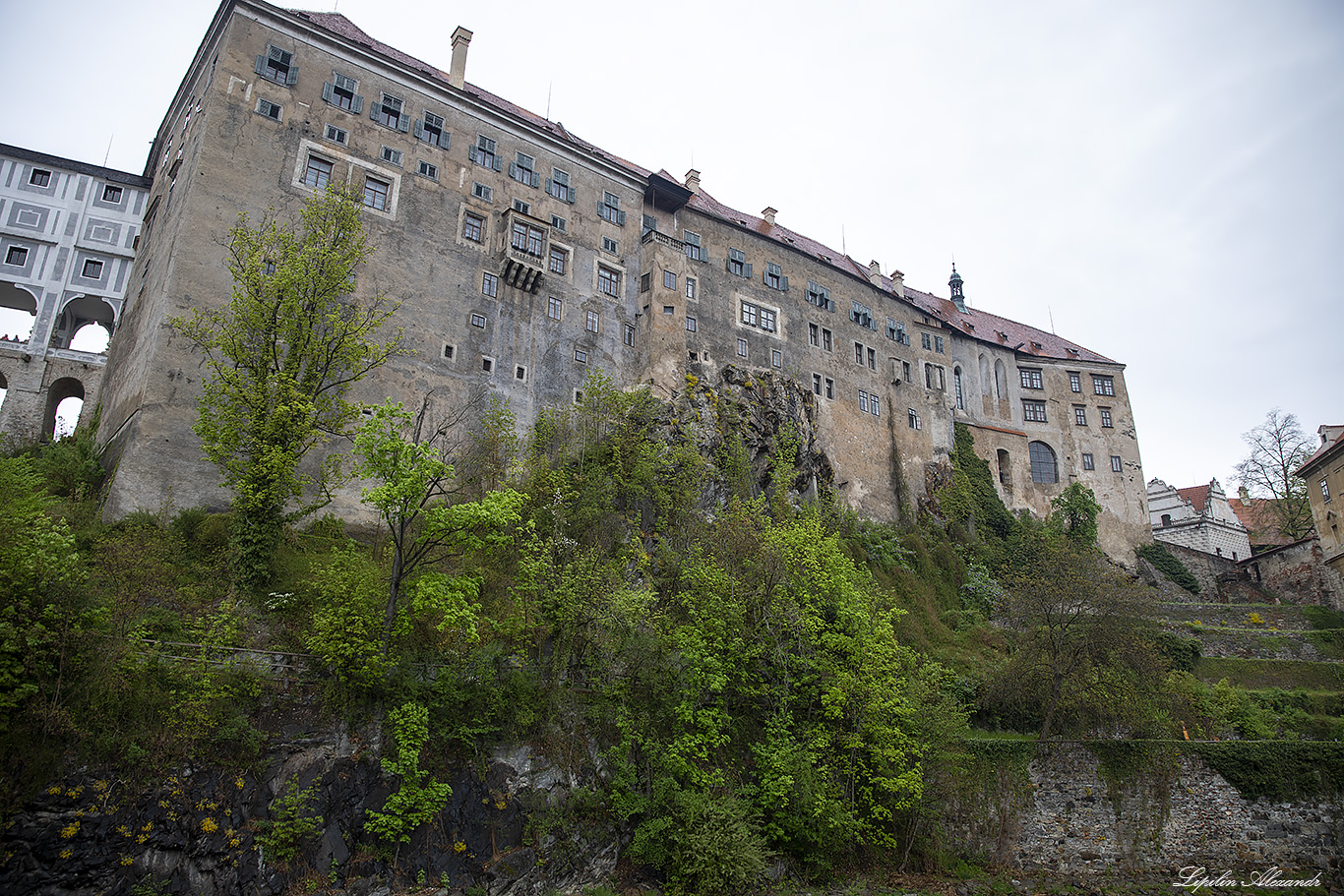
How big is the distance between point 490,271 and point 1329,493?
1689 inches

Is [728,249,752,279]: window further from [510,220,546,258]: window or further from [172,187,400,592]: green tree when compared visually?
[172,187,400,592]: green tree

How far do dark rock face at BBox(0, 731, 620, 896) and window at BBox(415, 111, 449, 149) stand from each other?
996 inches

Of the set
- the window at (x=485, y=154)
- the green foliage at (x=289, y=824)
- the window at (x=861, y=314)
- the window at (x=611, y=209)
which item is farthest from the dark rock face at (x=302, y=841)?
the window at (x=861, y=314)

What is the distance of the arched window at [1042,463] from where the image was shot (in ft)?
177

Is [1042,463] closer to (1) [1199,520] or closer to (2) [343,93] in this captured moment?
(1) [1199,520]

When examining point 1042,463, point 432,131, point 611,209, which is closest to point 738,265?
point 611,209

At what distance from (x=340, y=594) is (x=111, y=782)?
5.60 meters

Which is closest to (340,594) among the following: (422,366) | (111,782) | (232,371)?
(111,782)

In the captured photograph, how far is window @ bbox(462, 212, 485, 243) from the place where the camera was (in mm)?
35312

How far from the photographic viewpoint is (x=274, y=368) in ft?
80.5

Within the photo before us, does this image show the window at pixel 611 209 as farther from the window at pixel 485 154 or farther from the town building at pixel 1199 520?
the town building at pixel 1199 520

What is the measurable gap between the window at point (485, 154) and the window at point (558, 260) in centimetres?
421

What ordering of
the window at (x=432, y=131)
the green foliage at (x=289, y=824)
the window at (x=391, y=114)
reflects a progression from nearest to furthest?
the green foliage at (x=289, y=824), the window at (x=391, y=114), the window at (x=432, y=131)

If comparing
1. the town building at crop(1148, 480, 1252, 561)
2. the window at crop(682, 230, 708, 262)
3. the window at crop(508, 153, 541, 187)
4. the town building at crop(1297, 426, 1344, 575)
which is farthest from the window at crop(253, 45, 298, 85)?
the town building at crop(1148, 480, 1252, 561)
